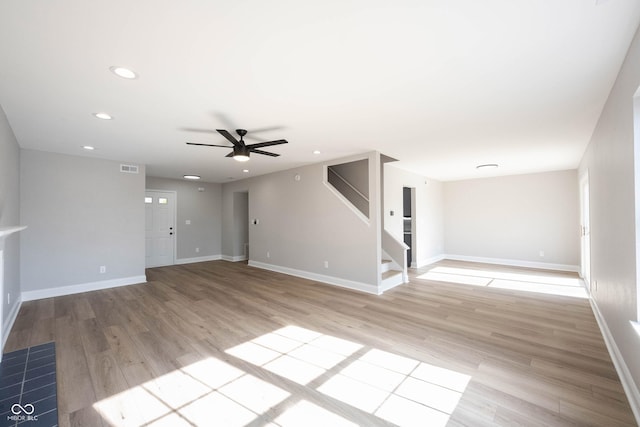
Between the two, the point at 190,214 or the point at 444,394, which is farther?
the point at 190,214

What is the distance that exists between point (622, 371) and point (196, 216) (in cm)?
854

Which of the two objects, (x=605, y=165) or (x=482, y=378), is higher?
(x=605, y=165)

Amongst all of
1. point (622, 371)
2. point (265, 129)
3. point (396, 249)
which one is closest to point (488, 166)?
point (396, 249)

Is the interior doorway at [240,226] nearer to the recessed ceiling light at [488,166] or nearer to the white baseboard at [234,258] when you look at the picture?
the white baseboard at [234,258]

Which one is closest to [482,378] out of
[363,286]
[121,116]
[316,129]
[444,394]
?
[444,394]

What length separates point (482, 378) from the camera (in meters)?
2.17

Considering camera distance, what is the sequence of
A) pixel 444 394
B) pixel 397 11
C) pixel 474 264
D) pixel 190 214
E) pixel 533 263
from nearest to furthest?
1. pixel 397 11
2. pixel 444 394
3. pixel 533 263
4. pixel 474 264
5. pixel 190 214

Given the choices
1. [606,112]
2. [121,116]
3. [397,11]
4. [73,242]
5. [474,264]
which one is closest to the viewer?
[397,11]

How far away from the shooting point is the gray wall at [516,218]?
634cm

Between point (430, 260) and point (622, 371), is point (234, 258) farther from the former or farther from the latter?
point (622, 371)

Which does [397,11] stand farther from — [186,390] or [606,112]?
[186,390]

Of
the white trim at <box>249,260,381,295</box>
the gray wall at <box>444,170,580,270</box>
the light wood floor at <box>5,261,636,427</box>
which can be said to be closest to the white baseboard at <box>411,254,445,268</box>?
the gray wall at <box>444,170,580,270</box>

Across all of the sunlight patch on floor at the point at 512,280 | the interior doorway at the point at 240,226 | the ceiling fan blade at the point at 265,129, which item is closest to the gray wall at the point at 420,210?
the sunlight patch on floor at the point at 512,280

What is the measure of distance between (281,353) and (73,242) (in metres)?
4.65
